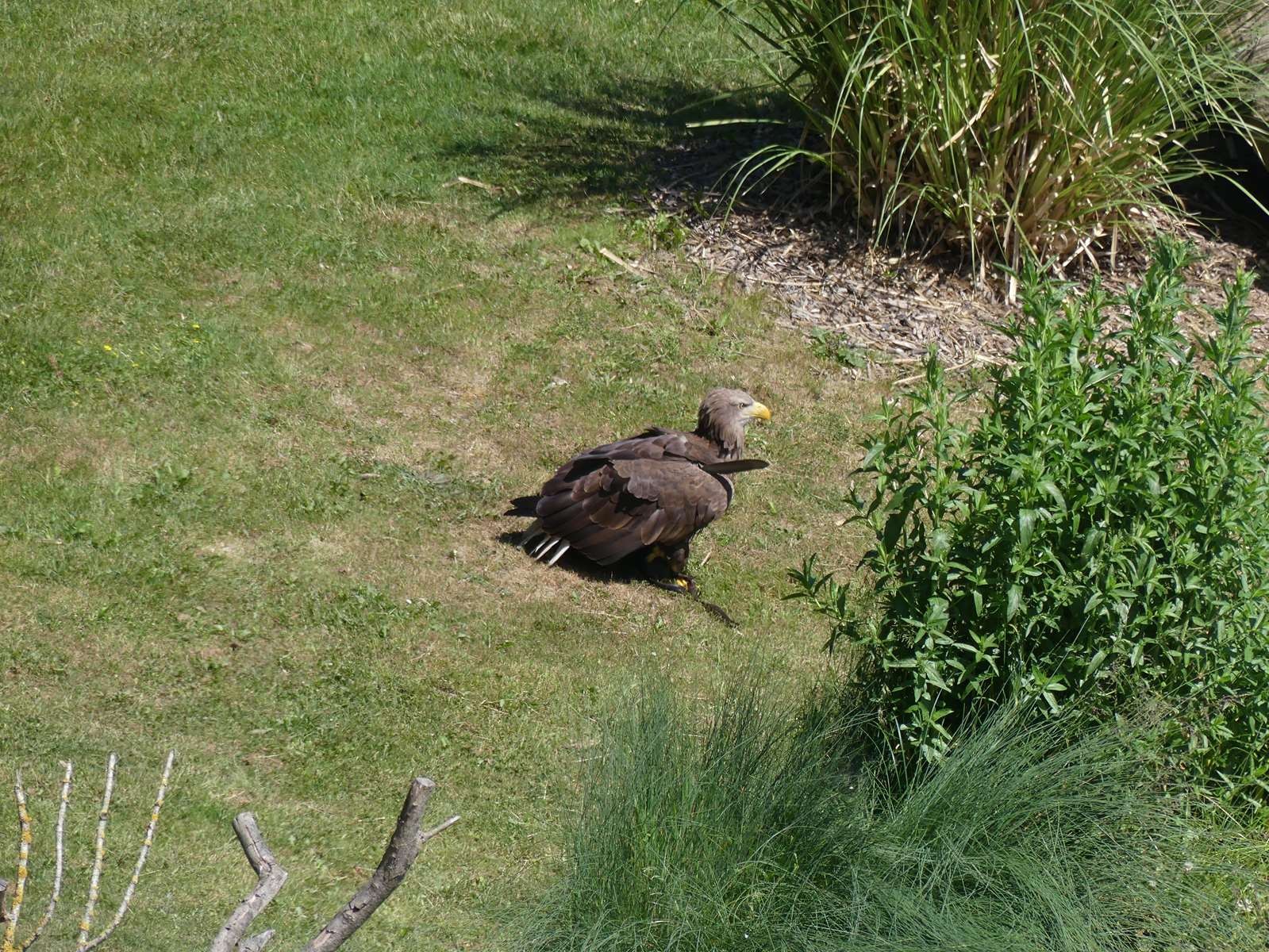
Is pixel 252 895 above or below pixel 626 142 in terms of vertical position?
above

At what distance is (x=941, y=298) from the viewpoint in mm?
9727

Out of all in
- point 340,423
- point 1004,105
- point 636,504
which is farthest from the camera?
point 1004,105

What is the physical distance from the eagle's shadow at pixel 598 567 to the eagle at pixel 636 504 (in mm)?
50

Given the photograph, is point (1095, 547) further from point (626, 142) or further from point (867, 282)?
point (626, 142)

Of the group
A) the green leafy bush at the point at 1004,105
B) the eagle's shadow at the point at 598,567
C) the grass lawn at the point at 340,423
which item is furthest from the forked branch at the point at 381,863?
the green leafy bush at the point at 1004,105

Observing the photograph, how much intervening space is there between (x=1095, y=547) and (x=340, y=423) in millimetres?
4786

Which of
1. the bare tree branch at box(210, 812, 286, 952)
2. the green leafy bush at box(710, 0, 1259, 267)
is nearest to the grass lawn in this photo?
the green leafy bush at box(710, 0, 1259, 267)

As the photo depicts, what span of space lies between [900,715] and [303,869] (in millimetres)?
2231

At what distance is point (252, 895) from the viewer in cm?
273

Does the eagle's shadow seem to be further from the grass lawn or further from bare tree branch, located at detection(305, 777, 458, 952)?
bare tree branch, located at detection(305, 777, 458, 952)

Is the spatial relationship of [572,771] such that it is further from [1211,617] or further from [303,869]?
[1211,617]

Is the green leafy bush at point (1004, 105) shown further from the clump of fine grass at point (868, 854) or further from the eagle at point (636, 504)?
the clump of fine grass at point (868, 854)

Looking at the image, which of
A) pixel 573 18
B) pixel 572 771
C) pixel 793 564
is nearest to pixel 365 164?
pixel 573 18

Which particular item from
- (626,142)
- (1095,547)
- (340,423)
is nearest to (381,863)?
(1095,547)
